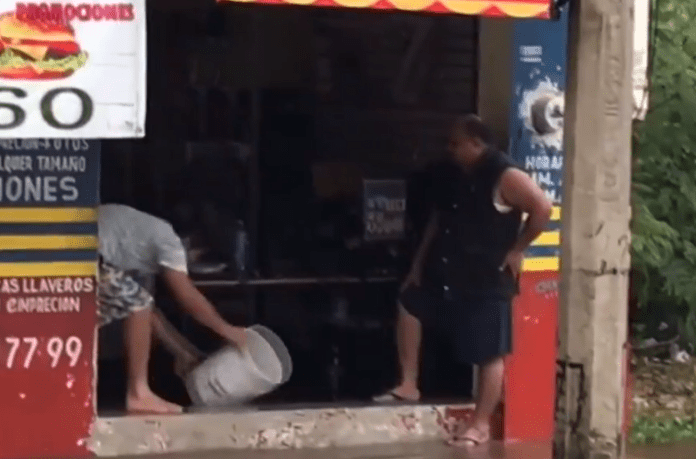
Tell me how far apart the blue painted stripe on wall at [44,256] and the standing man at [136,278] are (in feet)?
0.81

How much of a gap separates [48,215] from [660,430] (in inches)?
170

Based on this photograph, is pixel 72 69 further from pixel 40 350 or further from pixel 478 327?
pixel 478 327

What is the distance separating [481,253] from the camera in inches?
324

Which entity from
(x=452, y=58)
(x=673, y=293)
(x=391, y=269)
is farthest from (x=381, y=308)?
(x=673, y=293)

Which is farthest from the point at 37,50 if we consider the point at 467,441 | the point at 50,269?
the point at 467,441

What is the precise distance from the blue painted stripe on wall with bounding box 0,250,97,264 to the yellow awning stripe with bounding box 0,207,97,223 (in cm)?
17

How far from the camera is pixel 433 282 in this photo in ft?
27.9

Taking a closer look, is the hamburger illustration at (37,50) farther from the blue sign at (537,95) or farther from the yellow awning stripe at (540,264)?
the yellow awning stripe at (540,264)

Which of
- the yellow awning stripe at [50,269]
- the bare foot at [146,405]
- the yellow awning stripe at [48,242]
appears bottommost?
the bare foot at [146,405]

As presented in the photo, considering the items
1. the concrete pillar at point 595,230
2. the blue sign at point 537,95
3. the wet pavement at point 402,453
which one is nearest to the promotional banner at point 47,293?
the wet pavement at point 402,453

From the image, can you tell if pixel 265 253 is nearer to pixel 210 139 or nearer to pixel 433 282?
pixel 210 139

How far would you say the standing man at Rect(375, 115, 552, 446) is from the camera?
26.5ft

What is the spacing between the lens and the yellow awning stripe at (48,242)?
24.5 feet

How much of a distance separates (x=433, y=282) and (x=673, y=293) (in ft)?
9.52
